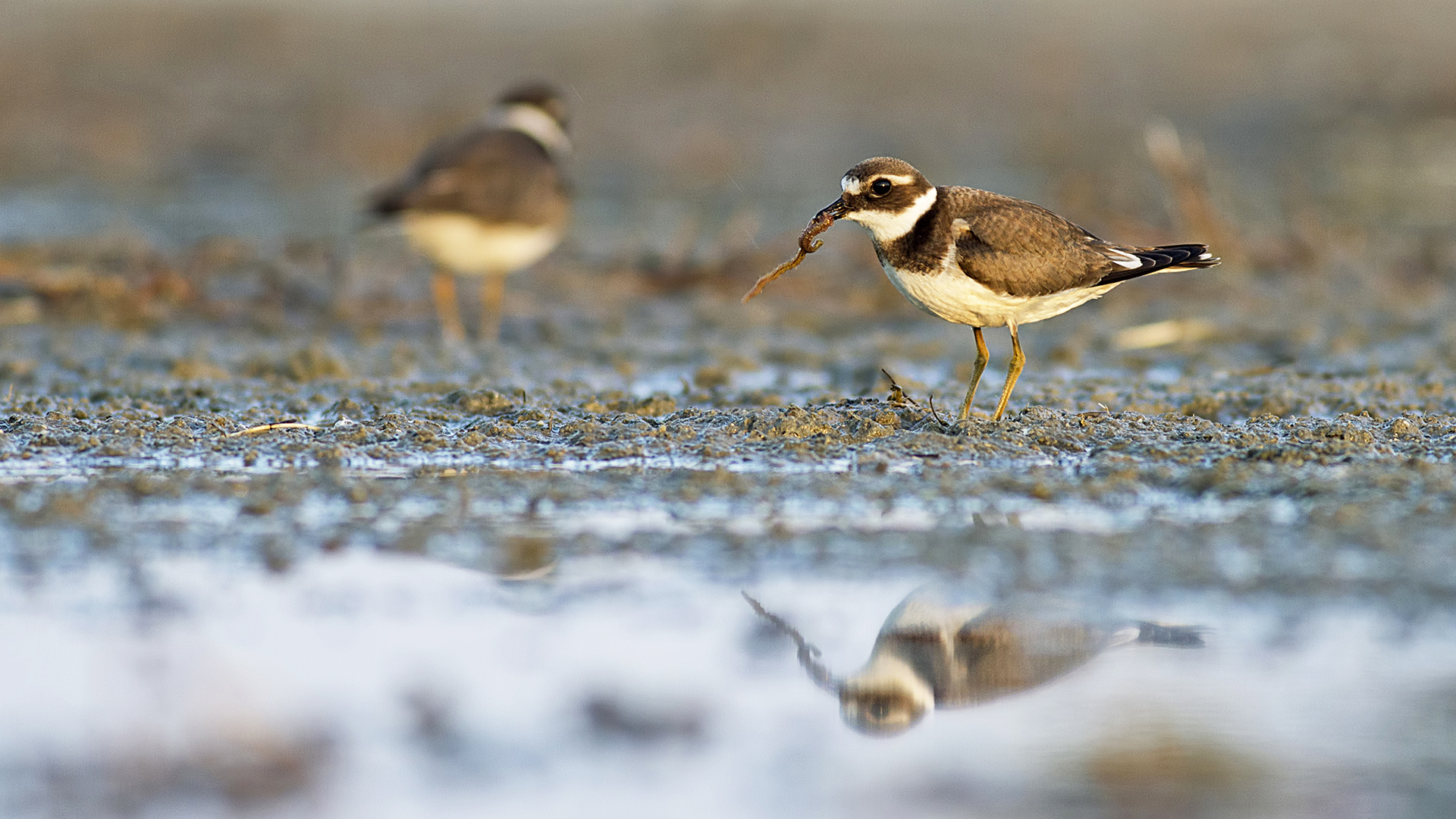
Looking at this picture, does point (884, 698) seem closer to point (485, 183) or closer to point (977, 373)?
point (977, 373)

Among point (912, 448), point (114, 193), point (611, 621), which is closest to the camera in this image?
point (611, 621)

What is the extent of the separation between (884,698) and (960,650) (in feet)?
1.10

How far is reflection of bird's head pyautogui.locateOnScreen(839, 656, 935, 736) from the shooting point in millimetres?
3340

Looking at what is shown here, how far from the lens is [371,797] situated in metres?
2.96

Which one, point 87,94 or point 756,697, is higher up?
point 87,94

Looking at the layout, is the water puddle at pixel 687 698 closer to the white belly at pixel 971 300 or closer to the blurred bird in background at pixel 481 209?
the white belly at pixel 971 300

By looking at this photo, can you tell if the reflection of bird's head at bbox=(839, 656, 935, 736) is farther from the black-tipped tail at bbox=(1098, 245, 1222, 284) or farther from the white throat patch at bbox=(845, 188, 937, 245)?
the black-tipped tail at bbox=(1098, 245, 1222, 284)

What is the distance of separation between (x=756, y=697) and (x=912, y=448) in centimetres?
233

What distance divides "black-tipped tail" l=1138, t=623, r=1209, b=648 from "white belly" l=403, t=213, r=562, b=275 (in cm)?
611

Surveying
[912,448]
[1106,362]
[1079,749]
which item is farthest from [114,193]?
[1079,749]

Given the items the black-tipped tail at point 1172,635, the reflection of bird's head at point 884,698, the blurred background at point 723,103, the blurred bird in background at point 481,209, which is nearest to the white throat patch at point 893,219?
the black-tipped tail at point 1172,635

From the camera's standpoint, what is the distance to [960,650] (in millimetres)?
3725

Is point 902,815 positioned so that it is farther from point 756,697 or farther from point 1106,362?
point 1106,362

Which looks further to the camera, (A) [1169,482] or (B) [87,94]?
(B) [87,94]
